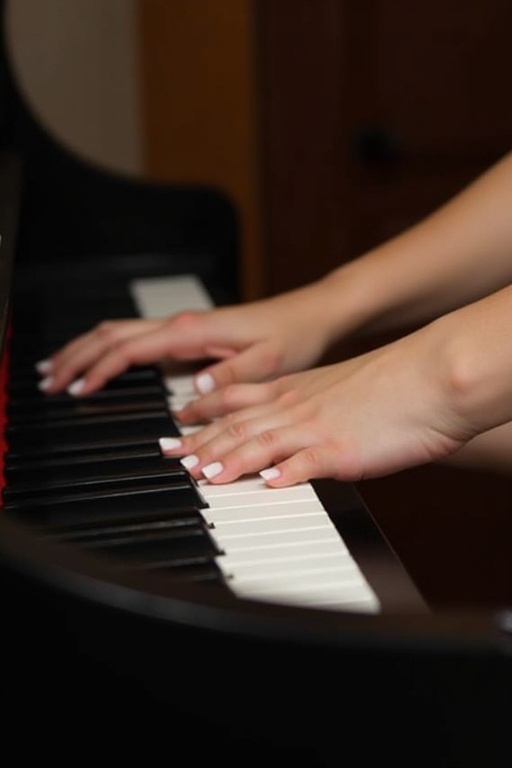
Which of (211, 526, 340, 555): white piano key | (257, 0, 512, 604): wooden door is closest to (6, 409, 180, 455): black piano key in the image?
(211, 526, 340, 555): white piano key

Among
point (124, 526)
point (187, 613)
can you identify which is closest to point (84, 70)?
point (124, 526)

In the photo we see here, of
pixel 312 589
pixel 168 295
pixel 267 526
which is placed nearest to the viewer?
pixel 312 589

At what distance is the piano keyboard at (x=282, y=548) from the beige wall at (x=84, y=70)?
1362 mm

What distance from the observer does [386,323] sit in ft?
4.56

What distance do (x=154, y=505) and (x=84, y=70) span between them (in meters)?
1.48

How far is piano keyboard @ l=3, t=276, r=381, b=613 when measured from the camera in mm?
911

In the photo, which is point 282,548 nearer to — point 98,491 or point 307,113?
point 98,491

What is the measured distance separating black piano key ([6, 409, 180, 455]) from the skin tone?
0.03m

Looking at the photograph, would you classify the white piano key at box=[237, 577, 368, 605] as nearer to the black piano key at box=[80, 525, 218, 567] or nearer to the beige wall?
the black piano key at box=[80, 525, 218, 567]

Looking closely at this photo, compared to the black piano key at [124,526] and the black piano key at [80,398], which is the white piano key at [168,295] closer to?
the black piano key at [80,398]

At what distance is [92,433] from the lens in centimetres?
122

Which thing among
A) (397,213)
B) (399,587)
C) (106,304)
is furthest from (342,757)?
(397,213)

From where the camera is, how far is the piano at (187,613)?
620 millimetres

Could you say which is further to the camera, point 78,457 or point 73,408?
point 73,408
